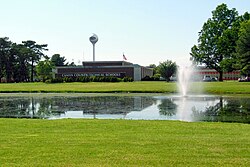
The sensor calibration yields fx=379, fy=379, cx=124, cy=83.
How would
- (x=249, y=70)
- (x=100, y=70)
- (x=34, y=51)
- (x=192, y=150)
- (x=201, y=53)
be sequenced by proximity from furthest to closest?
1. (x=34, y=51)
2. (x=100, y=70)
3. (x=201, y=53)
4. (x=249, y=70)
5. (x=192, y=150)

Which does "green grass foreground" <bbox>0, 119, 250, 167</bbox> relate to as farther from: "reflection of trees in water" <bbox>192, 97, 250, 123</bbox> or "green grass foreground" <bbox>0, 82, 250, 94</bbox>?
"green grass foreground" <bbox>0, 82, 250, 94</bbox>

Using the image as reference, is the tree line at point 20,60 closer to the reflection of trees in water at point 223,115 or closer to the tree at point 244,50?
the tree at point 244,50

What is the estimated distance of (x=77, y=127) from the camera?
1119 centimetres

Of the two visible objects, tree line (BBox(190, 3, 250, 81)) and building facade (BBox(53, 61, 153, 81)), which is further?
building facade (BBox(53, 61, 153, 81))

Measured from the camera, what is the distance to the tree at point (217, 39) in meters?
66.1

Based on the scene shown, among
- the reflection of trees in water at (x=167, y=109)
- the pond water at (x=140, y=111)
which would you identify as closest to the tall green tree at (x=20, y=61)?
the pond water at (x=140, y=111)

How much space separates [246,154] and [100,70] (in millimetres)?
90694

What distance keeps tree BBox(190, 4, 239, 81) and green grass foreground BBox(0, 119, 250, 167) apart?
57711 millimetres

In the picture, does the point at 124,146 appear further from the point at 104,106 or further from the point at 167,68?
the point at 167,68

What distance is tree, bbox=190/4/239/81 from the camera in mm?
66125

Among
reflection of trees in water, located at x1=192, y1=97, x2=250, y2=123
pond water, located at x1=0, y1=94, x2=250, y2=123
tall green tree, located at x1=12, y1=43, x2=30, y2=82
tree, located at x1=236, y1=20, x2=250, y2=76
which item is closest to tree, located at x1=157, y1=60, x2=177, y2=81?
tree, located at x1=236, y1=20, x2=250, y2=76

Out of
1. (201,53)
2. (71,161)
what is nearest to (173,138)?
(71,161)

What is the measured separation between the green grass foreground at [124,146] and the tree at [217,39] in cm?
5771

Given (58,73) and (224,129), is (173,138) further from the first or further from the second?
(58,73)
